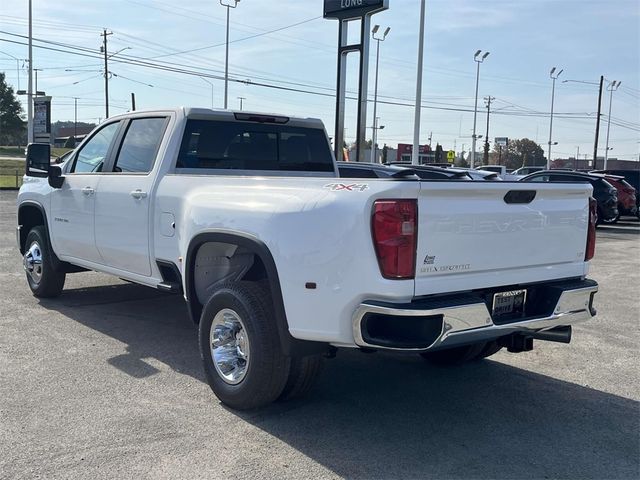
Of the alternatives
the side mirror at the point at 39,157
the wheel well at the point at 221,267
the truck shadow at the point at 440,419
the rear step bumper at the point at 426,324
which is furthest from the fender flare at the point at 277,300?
the side mirror at the point at 39,157

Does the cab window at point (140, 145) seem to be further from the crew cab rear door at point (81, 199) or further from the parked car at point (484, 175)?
the parked car at point (484, 175)

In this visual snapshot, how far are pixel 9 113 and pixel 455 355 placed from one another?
416 feet

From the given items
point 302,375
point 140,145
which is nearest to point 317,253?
point 302,375

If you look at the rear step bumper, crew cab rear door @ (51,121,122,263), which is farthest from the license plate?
crew cab rear door @ (51,121,122,263)

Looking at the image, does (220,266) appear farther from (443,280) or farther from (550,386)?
Result: (550,386)

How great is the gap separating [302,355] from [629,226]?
20274 millimetres

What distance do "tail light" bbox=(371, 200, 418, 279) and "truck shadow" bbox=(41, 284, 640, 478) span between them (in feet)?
3.67

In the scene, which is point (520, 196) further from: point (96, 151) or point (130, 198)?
point (96, 151)

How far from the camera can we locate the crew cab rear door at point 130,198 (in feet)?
18.1

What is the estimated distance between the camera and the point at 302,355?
400cm

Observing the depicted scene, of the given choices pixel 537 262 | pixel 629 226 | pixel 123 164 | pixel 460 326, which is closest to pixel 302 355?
pixel 460 326

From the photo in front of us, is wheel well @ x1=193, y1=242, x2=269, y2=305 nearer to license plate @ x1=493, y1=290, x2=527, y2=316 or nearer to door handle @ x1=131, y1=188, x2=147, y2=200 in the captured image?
door handle @ x1=131, y1=188, x2=147, y2=200

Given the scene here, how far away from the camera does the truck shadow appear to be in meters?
3.73

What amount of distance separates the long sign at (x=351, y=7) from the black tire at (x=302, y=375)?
51.1 feet
